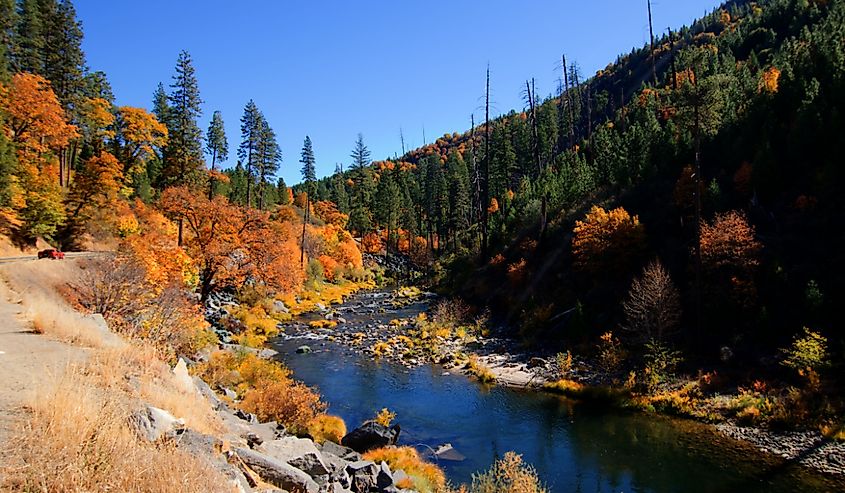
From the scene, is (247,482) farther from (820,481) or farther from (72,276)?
(72,276)

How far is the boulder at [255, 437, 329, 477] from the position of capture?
9.34 meters

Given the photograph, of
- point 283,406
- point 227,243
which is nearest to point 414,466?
point 283,406

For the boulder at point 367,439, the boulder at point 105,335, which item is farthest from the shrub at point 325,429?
the boulder at point 105,335

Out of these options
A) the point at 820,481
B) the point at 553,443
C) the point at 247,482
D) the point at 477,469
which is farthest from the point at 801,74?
the point at 247,482

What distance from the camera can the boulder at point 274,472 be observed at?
7.54 metres

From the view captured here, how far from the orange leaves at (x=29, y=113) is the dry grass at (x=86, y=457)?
108 ft

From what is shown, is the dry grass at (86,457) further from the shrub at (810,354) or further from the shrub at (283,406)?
the shrub at (810,354)

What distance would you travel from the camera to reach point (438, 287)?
55188 millimetres

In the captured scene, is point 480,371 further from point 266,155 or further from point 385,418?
point 266,155

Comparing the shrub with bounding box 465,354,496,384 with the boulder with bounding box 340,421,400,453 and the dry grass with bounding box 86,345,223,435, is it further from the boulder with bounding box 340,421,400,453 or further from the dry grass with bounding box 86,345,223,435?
the dry grass with bounding box 86,345,223,435

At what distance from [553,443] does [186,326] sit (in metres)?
15.2

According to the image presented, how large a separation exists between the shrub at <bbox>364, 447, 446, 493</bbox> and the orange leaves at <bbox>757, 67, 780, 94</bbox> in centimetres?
3193

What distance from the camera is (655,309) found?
22328 mm

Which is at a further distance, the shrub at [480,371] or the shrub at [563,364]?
the shrub at [480,371]
